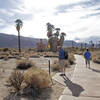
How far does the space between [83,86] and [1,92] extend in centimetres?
372

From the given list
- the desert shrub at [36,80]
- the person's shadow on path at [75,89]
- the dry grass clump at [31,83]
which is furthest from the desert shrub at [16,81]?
the person's shadow on path at [75,89]

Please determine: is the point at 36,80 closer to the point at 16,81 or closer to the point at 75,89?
the point at 16,81

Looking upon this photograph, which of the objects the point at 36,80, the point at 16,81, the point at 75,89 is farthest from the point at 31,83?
the point at 75,89

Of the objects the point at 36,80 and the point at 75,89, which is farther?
the point at 36,80

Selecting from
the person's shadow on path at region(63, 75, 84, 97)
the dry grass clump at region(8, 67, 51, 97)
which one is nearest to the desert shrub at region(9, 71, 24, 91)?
the dry grass clump at region(8, 67, 51, 97)

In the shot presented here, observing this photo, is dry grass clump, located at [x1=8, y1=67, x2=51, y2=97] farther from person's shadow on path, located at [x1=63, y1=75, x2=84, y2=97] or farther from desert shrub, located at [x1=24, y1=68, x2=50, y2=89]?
person's shadow on path, located at [x1=63, y1=75, x2=84, y2=97]

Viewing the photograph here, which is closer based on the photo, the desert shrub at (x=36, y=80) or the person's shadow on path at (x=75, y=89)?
the person's shadow on path at (x=75, y=89)

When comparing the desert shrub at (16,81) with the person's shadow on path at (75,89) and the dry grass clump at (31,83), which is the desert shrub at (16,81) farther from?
the person's shadow on path at (75,89)

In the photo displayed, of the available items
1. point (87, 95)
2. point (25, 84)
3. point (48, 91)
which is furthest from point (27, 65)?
point (87, 95)

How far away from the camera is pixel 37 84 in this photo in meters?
9.08

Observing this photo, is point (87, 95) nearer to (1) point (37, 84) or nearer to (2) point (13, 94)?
(1) point (37, 84)

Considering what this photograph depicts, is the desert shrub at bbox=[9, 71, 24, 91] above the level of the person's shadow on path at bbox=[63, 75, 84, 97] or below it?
above

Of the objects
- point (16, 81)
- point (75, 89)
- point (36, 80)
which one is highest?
point (36, 80)

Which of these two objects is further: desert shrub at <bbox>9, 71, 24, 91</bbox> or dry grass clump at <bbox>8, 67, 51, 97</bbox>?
desert shrub at <bbox>9, 71, 24, 91</bbox>
